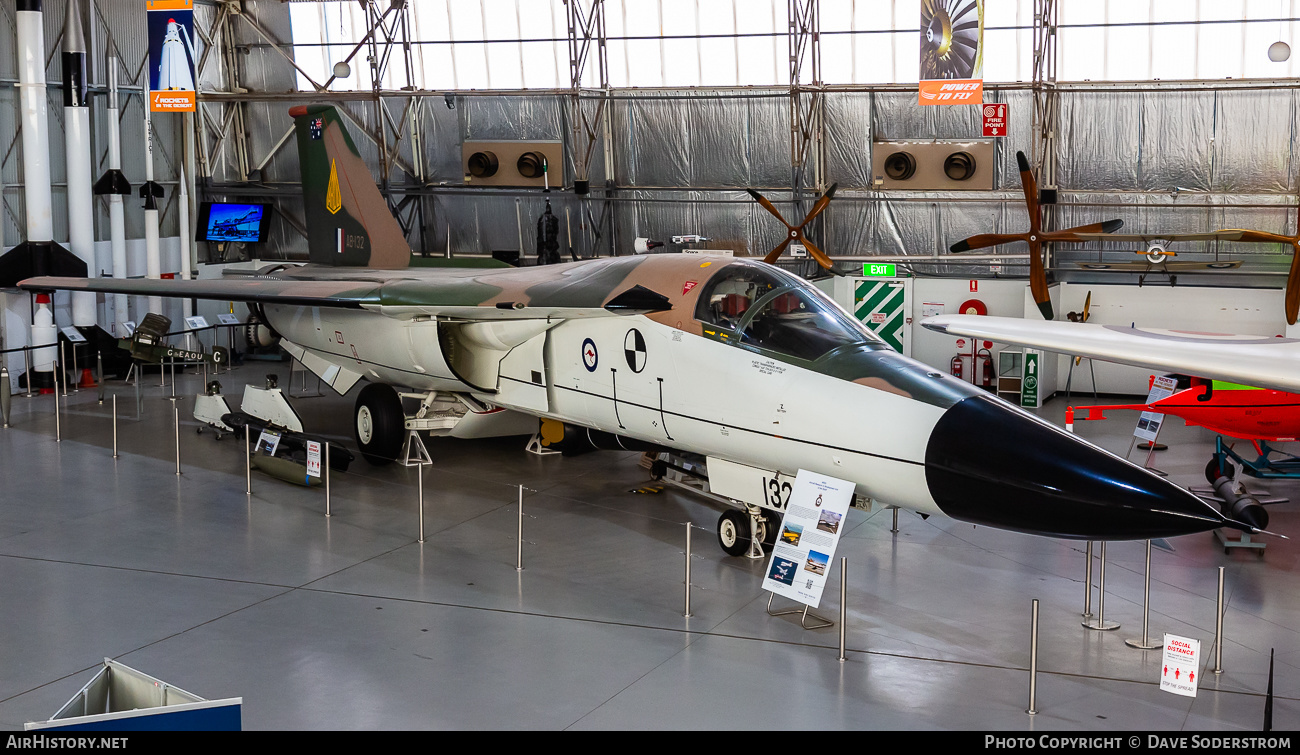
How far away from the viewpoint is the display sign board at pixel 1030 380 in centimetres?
1684

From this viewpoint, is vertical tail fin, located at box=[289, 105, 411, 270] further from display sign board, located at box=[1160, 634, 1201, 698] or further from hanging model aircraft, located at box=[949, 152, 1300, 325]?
display sign board, located at box=[1160, 634, 1201, 698]

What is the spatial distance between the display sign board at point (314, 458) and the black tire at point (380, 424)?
4.65ft

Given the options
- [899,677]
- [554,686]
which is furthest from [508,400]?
[899,677]

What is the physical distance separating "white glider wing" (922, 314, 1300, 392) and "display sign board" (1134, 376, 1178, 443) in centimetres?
419

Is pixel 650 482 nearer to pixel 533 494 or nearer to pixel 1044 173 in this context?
pixel 533 494

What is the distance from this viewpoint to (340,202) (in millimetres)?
15711

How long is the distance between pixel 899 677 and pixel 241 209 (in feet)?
66.6

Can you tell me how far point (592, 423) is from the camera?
10.7 meters

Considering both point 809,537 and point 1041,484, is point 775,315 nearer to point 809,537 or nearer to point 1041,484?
point 809,537

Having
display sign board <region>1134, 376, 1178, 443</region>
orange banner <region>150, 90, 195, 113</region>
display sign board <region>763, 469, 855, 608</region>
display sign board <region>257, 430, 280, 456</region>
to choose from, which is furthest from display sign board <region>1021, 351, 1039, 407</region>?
orange banner <region>150, 90, 195, 113</region>

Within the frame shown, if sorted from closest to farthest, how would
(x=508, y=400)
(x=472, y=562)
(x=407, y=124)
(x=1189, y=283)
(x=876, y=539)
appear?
(x=472, y=562) → (x=876, y=539) → (x=508, y=400) → (x=1189, y=283) → (x=407, y=124)

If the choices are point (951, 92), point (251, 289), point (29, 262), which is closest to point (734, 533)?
point (251, 289)

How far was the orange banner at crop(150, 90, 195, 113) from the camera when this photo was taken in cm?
1864

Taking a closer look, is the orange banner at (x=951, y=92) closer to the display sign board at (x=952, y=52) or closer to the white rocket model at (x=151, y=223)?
the display sign board at (x=952, y=52)
